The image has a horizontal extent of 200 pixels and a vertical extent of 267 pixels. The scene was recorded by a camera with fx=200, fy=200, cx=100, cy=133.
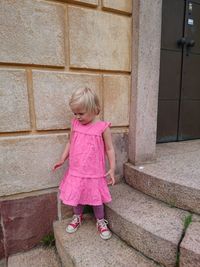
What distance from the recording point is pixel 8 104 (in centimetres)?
179

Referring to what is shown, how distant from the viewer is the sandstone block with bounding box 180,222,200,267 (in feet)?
4.41

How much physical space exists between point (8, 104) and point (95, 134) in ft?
2.70

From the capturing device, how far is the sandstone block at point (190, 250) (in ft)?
4.41

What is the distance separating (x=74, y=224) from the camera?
1969 mm

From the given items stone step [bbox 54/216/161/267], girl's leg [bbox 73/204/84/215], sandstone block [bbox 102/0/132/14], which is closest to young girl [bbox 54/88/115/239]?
stone step [bbox 54/216/161/267]

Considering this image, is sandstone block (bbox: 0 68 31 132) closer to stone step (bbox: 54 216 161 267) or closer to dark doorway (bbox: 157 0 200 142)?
stone step (bbox: 54 216 161 267)

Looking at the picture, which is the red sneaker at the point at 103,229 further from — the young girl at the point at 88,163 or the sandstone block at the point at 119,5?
the sandstone block at the point at 119,5

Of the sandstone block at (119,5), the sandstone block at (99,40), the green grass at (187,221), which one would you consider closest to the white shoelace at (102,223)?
the green grass at (187,221)

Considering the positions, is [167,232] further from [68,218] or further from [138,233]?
[68,218]

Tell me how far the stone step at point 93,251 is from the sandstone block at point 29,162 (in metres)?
0.53

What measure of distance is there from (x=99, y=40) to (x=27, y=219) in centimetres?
195

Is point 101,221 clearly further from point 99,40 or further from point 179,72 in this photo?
point 179,72

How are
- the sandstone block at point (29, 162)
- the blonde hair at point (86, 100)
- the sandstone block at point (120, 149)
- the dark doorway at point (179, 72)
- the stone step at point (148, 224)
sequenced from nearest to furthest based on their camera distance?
1. the stone step at point (148, 224)
2. the blonde hair at point (86, 100)
3. the sandstone block at point (29, 162)
4. the sandstone block at point (120, 149)
5. the dark doorway at point (179, 72)

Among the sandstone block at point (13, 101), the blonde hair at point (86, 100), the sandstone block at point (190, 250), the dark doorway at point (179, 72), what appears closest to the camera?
the sandstone block at point (190, 250)
